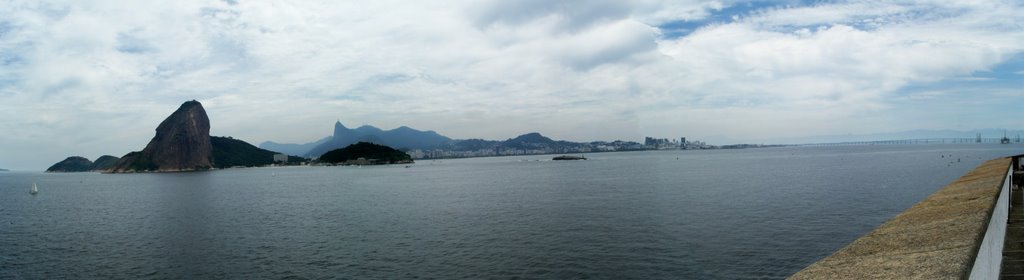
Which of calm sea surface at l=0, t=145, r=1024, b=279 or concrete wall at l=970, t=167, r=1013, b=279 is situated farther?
calm sea surface at l=0, t=145, r=1024, b=279

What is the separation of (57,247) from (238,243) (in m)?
12.8

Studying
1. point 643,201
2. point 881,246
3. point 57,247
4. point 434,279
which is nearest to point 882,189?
point 643,201

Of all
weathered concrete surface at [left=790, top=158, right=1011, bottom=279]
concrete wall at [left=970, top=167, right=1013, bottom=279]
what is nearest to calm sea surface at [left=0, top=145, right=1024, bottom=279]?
weathered concrete surface at [left=790, top=158, right=1011, bottom=279]

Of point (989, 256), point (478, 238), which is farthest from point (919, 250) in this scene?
point (478, 238)

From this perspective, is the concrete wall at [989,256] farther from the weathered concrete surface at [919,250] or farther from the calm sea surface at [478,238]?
the calm sea surface at [478,238]

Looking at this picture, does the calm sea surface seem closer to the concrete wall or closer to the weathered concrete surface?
the weathered concrete surface

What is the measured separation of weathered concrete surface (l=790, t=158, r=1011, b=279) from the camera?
6074 mm

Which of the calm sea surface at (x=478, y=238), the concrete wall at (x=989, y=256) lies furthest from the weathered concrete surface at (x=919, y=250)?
the calm sea surface at (x=478, y=238)

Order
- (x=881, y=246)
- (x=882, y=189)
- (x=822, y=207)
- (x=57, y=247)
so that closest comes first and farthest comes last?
(x=881, y=246) < (x=57, y=247) < (x=822, y=207) < (x=882, y=189)

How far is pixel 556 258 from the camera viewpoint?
2653cm

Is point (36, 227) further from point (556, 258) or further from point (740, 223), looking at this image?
point (740, 223)

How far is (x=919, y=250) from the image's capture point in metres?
7.38

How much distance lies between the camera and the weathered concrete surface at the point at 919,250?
19.9 feet

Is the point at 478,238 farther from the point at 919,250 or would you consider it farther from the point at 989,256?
the point at 989,256
